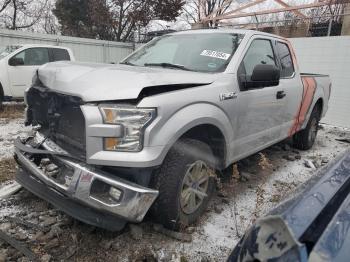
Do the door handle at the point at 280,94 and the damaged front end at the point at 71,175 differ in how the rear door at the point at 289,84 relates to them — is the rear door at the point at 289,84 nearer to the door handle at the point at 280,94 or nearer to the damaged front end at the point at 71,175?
the door handle at the point at 280,94

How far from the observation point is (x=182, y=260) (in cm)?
262

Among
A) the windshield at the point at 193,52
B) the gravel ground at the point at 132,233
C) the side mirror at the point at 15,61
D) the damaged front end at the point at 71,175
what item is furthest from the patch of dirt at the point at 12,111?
the damaged front end at the point at 71,175

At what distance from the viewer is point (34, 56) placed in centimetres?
950

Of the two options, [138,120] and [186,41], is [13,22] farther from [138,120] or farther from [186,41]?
[138,120]

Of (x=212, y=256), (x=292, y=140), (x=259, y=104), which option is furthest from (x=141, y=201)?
(x=292, y=140)

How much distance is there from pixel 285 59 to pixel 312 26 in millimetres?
6549

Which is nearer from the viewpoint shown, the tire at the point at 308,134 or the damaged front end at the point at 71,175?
the damaged front end at the point at 71,175

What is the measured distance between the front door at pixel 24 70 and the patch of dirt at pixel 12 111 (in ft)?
1.27

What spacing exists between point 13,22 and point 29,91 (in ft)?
71.0

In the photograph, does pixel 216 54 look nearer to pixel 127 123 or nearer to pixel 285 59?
pixel 127 123

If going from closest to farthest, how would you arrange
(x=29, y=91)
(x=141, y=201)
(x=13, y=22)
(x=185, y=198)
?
(x=141, y=201)
(x=185, y=198)
(x=29, y=91)
(x=13, y=22)

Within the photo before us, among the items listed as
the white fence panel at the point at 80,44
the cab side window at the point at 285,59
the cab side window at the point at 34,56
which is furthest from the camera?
the white fence panel at the point at 80,44

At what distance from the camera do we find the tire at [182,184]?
2727 mm

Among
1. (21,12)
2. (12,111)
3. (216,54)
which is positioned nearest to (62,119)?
(216,54)
